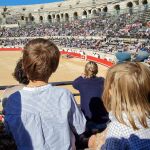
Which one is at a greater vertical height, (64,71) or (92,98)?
(92,98)

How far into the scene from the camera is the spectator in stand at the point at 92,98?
4902mm

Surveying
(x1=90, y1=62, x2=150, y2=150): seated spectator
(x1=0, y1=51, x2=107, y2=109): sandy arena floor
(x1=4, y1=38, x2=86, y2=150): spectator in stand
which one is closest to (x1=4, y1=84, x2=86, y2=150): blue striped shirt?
(x1=4, y1=38, x2=86, y2=150): spectator in stand

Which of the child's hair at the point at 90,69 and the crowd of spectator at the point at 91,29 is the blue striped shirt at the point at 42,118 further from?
the crowd of spectator at the point at 91,29

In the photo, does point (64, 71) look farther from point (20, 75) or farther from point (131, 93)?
point (131, 93)

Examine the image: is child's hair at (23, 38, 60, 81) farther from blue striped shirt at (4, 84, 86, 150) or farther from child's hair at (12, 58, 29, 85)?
child's hair at (12, 58, 29, 85)

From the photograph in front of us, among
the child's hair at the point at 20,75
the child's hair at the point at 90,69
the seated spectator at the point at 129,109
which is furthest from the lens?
the child's hair at the point at 90,69

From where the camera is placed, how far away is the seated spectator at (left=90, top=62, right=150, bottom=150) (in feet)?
7.58

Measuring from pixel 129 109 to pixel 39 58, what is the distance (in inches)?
31.9

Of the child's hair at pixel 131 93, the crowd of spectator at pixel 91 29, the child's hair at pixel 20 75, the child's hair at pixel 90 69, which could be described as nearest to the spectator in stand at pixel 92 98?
the child's hair at pixel 90 69

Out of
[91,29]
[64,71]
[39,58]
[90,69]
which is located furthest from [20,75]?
[91,29]

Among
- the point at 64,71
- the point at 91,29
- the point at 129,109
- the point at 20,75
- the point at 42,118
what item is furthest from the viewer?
the point at 91,29

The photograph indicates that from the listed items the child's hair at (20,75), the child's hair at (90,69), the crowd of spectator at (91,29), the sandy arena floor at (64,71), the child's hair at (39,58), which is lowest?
the sandy arena floor at (64,71)

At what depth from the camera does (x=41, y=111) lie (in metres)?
2.74

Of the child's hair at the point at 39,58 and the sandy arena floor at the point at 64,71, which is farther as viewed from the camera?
the sandy arena floor at the point at 64,71
